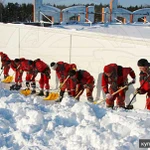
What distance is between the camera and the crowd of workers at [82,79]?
6216 mm

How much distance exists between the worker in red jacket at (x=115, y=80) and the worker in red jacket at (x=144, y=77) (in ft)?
0.91

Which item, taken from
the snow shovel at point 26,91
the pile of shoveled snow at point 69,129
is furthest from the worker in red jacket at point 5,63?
the pile of shoveled snow at point 69,129

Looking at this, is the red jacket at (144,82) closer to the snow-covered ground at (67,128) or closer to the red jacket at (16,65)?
the snow-covered ground at (67,128)

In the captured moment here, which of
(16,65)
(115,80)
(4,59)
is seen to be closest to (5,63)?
(4,59)

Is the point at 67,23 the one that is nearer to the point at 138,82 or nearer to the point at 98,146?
the point at 138,82

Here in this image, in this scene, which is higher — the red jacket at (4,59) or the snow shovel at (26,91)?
the red jacket at (4,59)

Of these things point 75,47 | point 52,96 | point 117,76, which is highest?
point 75,47

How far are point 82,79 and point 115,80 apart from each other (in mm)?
900

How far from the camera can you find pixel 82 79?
22.9 ft

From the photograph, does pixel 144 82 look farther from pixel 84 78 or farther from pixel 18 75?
pixel 18 75

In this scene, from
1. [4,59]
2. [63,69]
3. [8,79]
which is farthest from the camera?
[4,59]

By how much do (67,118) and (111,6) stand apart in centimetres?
1277

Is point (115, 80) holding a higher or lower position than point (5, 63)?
lower

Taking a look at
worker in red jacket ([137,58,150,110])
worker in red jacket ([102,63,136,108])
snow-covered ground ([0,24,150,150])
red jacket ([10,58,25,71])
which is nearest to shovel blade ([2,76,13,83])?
red jacket ([10,58,25,71])
